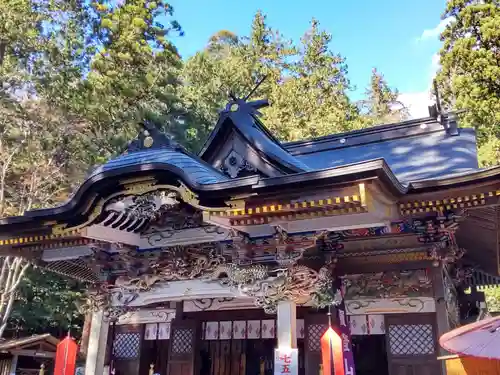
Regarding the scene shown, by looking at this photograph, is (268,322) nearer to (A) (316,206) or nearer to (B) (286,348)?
(B) (286,348)

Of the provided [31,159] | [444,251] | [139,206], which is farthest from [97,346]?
[31,159]

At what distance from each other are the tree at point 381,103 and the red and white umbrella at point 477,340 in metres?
27.9

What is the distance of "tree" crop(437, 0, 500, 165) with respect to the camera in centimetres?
1862

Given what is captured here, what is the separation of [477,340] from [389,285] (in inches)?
118

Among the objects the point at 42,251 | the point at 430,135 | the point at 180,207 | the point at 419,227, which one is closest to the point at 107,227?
the point at 180,207

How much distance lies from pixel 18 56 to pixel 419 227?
44.9 feet

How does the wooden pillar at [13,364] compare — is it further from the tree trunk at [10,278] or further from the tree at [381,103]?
the tree at [381,103]

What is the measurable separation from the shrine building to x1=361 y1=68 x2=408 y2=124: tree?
77.2ft

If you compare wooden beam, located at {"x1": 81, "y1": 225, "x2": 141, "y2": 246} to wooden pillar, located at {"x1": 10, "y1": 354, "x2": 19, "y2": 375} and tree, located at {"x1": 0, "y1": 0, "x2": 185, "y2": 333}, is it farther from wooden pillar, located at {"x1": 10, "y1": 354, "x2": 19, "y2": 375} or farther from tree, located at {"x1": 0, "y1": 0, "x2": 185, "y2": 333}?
wooden pillar, located at {"x1": 10, "y1": 354, "x2": 19, "y2": 375}

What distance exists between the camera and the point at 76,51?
16578mm

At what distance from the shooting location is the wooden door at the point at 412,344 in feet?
23.4

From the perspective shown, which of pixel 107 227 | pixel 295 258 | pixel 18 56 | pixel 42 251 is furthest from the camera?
pixel 18 56

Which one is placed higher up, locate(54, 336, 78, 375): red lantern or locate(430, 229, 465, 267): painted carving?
locate(430, 229, 465, 267): painted carving

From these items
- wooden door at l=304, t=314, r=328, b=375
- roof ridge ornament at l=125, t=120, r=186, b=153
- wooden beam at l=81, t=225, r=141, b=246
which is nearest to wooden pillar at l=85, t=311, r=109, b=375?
wooden beam at l=81, t=225, r=141, b=246
